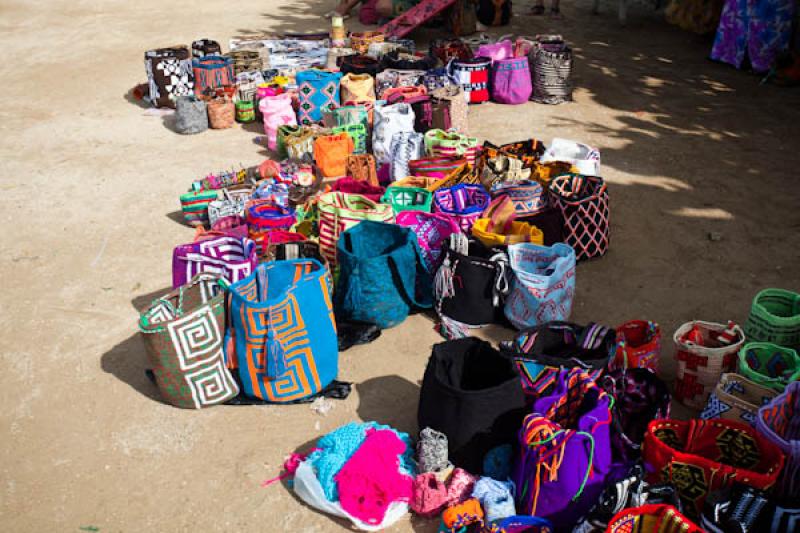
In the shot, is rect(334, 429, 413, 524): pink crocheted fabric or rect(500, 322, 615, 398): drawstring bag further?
rect(500, 322, 615, 398): drawstring bag

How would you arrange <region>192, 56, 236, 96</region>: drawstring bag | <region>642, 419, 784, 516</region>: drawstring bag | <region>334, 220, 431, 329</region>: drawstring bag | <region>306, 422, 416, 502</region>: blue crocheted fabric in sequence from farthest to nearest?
<region>192, 56, 236, 96</region>: drawstring bag, <region>334, 220, 431, 329</region>: drawstring bag, <region>306, 422, 416, 502</region>: blue crocheted fabric, <region>642, 419, 784, 516</region>: drawstring bag

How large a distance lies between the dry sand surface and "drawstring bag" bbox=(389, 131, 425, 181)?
4.95 ft

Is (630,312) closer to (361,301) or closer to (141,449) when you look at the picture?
(361,301)

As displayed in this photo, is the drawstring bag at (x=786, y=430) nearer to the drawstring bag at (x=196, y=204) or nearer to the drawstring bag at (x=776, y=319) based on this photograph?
the drawstring bag at (x=776, y=319)

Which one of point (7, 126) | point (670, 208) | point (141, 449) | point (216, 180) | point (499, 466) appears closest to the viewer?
point (499, 466)

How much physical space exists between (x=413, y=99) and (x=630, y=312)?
11.3 feet

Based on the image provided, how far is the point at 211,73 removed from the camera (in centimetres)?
869

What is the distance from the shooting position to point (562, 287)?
14.4 ft

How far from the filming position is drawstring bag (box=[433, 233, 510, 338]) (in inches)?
176

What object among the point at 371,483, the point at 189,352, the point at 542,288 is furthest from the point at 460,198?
the point at 371,483

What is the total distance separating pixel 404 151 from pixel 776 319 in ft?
11.3

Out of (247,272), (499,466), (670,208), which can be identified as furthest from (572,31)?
(499,466)

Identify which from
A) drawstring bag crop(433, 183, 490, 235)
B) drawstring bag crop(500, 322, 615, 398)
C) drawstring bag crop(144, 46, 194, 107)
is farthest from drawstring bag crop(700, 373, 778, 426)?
drawstring bag crop(144, 46, 194, 107)

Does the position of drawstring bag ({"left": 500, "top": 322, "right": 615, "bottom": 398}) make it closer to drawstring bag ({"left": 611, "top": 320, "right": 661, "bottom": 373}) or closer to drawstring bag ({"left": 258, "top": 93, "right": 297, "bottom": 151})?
drawstring bag ({"left": 611, "top": 320, "right": 661, "bottom": 373})
